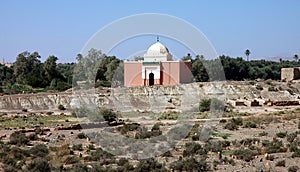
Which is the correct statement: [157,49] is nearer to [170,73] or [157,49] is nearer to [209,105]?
[170,73]

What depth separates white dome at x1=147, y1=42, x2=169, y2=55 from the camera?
48156mm

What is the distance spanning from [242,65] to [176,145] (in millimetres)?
51823

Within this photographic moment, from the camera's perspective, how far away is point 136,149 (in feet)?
63.0

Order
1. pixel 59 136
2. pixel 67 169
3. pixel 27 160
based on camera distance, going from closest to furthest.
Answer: pixel 67 169 < pixel 27 160 < pixel 59 136

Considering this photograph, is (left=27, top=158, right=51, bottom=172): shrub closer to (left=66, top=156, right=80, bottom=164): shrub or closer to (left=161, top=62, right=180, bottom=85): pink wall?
(left=66, top=156, right=80, bottom=164): shrub

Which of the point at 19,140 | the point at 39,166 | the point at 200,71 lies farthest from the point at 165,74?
the point at 39,166

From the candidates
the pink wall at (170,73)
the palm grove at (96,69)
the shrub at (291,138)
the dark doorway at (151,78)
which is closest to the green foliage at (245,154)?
the shrub at (291,138)

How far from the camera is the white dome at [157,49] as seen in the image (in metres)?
48.2

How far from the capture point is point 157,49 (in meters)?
48.6

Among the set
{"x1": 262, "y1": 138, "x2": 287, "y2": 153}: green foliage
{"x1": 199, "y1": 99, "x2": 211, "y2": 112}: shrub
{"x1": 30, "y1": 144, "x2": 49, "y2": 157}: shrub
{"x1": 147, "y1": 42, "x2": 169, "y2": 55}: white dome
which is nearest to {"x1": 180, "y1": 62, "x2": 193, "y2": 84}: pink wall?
{"x1": 147, "y1": 42, "x2": 169, "y2": 55}: white dome

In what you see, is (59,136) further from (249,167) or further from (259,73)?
(259,73)

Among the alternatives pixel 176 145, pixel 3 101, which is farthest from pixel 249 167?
pixel 3 101

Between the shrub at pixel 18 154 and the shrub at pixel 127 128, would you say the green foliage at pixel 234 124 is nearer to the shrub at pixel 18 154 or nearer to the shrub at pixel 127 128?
the shrub at pixel 127 128

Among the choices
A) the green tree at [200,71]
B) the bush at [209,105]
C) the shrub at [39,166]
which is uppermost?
the green tree at [200,71]
